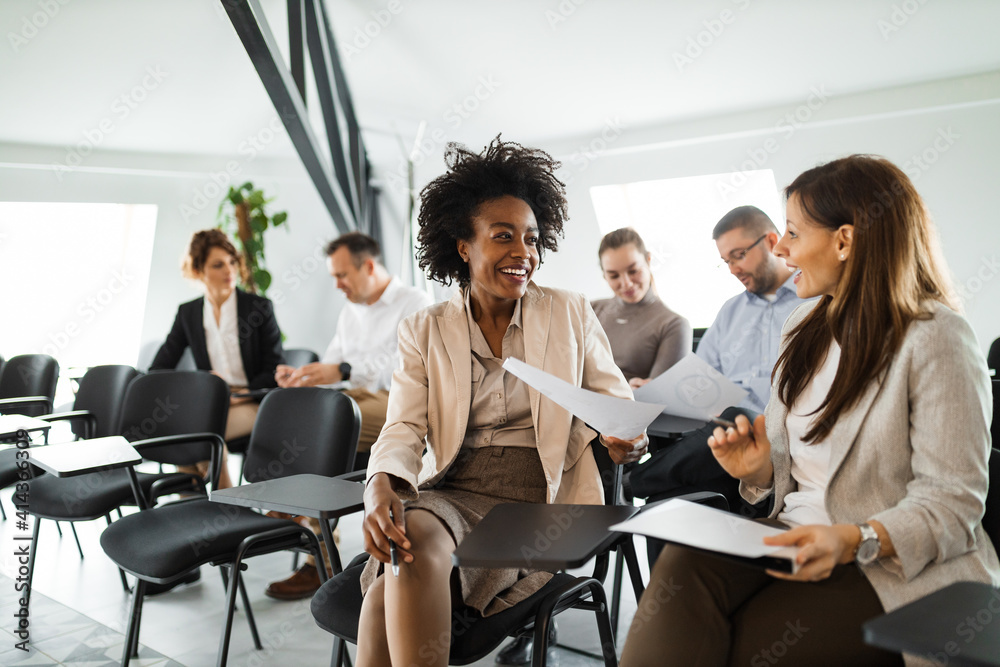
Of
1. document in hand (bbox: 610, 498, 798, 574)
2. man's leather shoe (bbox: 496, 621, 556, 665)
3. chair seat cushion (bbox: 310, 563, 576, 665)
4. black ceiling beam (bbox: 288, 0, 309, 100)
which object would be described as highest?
black ceiling beam (bbox: 288, 0, 309, 100)

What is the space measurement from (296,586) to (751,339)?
6.51 feet

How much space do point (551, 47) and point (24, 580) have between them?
4.32 metres

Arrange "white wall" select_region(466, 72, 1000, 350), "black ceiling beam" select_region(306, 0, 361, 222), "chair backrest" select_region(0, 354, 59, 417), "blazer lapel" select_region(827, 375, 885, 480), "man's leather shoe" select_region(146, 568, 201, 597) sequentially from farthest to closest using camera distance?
"black ceiling beam" select_region(306, 0, 361, 222) < "white wall" select_region(466, 72, 1000, 350) < "chair backrest" select_region(0, 354, 59, 417) < "man's leather shoe" select_region(146, 568, 201, 597) < "blazer lapel" select_region(827, 375, 885, 480)

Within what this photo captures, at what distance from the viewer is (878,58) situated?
4668mm

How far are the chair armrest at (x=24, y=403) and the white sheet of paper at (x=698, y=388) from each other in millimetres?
3060

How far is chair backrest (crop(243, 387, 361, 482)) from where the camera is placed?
7.52ft

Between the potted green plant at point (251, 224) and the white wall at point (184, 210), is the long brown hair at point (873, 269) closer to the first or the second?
the white wall at point (184, 210)

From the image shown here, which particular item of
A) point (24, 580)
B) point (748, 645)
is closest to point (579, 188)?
point (24, 580)

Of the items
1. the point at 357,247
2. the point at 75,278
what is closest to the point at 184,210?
the point at 75,278

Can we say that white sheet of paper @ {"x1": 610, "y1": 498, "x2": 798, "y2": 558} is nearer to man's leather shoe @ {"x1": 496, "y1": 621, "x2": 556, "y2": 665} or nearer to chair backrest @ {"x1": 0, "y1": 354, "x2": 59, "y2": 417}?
man's leather shoe @ {"x1": 496, "y1": 621, "x2": 556, "y2": 665}

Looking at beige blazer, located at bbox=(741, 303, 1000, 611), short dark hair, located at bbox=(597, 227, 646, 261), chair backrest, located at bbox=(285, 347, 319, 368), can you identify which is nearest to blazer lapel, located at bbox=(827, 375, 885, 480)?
beige blazer, located at bbox=(741, 303, 1000, 611)

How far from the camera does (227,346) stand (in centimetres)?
374

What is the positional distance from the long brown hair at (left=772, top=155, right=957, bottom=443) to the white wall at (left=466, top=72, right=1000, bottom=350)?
3.51m

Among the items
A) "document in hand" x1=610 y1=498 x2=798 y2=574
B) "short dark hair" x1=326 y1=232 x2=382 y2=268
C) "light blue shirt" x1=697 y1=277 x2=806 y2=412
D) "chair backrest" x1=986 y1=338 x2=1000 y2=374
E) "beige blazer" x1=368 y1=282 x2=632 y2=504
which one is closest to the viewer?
"document in hand" x1=610 y1=498 x2=798 y2=574
